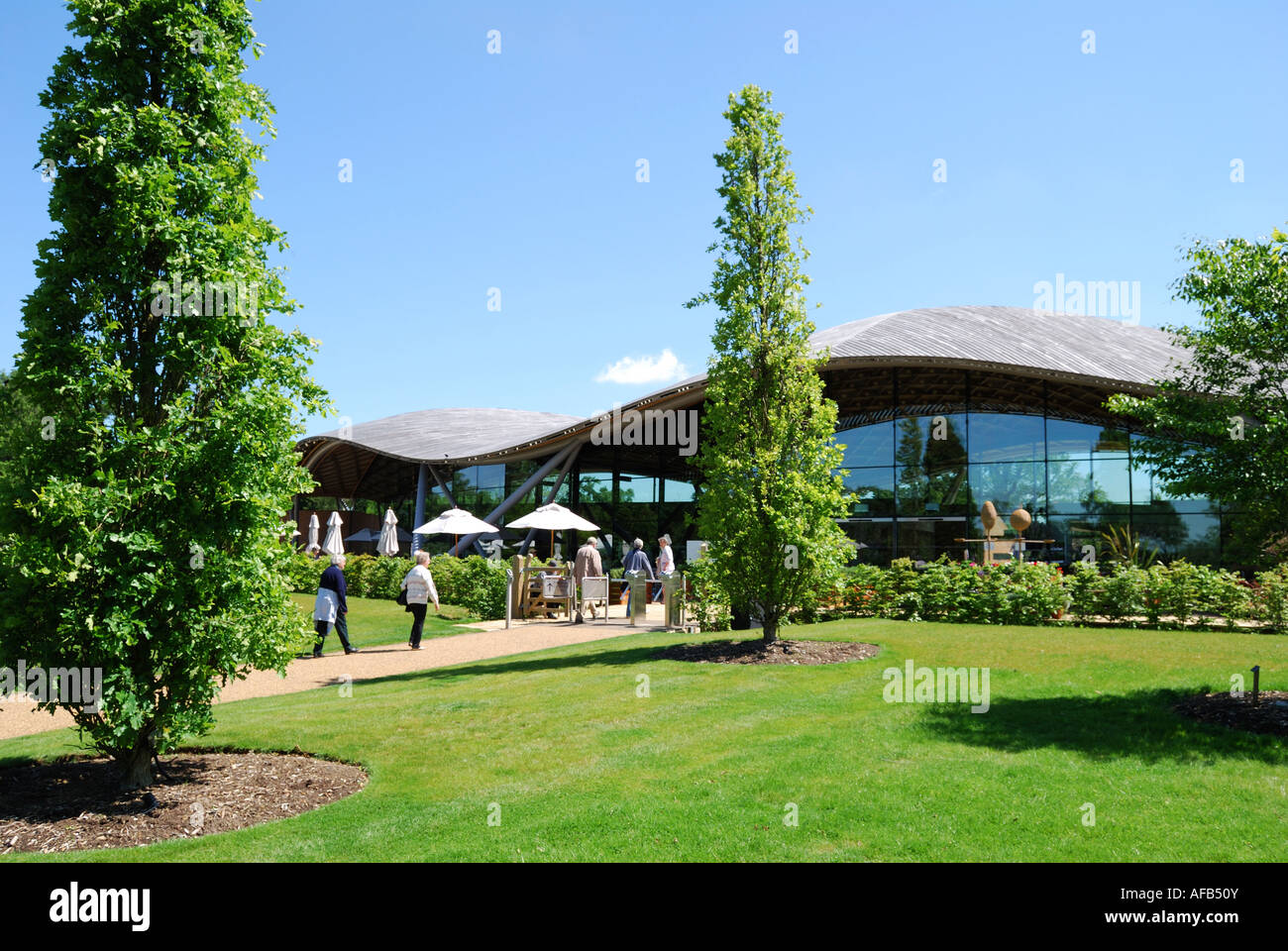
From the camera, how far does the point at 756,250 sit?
13008 mm

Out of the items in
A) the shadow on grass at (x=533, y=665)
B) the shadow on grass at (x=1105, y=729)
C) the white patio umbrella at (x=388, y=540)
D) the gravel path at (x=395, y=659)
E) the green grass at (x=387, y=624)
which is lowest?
the green grass at (x=387, y=624)

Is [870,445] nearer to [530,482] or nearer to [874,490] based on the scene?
[874,490]

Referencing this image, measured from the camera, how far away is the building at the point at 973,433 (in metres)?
22.2

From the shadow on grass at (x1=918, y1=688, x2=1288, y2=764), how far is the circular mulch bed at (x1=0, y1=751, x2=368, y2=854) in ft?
17.6

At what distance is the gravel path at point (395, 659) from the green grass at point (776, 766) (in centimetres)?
126

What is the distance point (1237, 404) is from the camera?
7.89m

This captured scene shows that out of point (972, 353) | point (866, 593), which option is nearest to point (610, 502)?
point (972, 353)

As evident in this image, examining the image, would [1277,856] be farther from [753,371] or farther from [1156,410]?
[753,371]

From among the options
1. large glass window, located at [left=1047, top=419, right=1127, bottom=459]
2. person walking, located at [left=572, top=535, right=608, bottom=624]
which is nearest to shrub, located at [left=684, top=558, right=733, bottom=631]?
person walking, located at [left=572, top=535, right=608, bottom=624]

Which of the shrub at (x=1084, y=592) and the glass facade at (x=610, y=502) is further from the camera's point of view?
the glass facade at (x=610, y=502)

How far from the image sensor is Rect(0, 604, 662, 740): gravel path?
10289 mm

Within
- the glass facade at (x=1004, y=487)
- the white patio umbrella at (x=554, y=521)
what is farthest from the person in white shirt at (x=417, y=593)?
the glass facade at (x=1004, y=487)

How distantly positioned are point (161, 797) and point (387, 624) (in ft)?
45.8

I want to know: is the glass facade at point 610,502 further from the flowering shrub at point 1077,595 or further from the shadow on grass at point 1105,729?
the shadow on grass at point 1105,729
